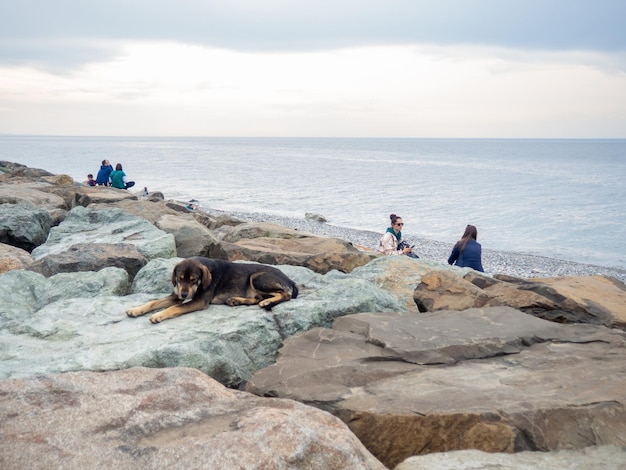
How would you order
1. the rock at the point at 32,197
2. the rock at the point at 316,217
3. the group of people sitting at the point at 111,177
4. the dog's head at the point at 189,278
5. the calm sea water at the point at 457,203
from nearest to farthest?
1. the dog's head at the point at 189,278
2. the rock at the point at 32,197
3. the group of people sitting at the point at 111,177
4. the calm sea water at the point at 457,203
5. the rock at the point at 316,217

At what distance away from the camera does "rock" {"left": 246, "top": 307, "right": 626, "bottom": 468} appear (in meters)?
5.02

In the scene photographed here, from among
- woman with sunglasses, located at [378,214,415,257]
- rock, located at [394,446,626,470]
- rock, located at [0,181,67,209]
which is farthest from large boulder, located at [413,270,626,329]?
rock, located at [0,181,67,209]

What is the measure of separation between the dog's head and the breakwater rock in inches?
16.4

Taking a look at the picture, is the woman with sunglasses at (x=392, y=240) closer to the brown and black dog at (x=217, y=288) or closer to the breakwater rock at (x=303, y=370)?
the breakwater rock at (x=303, y=370)

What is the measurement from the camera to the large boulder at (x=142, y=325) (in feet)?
20.7

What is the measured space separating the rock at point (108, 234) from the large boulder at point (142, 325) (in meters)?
2.15

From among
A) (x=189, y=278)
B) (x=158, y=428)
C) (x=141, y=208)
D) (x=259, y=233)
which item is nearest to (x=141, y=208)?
(x=141, y=208)

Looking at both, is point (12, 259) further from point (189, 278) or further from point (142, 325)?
point (189, 278)

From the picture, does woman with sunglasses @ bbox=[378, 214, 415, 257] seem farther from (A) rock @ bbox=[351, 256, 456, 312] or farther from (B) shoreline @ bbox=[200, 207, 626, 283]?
(B) shoreline @ bbox=[200, 207, 626, 283]

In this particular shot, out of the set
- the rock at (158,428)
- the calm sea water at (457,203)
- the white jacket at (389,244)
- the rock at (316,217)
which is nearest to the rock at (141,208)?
the white jacket at (389,244)

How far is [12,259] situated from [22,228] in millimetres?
2855

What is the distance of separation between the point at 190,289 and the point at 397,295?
4.32 m

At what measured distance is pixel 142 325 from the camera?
24.0 feet

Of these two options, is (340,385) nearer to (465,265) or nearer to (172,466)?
(172,466)
